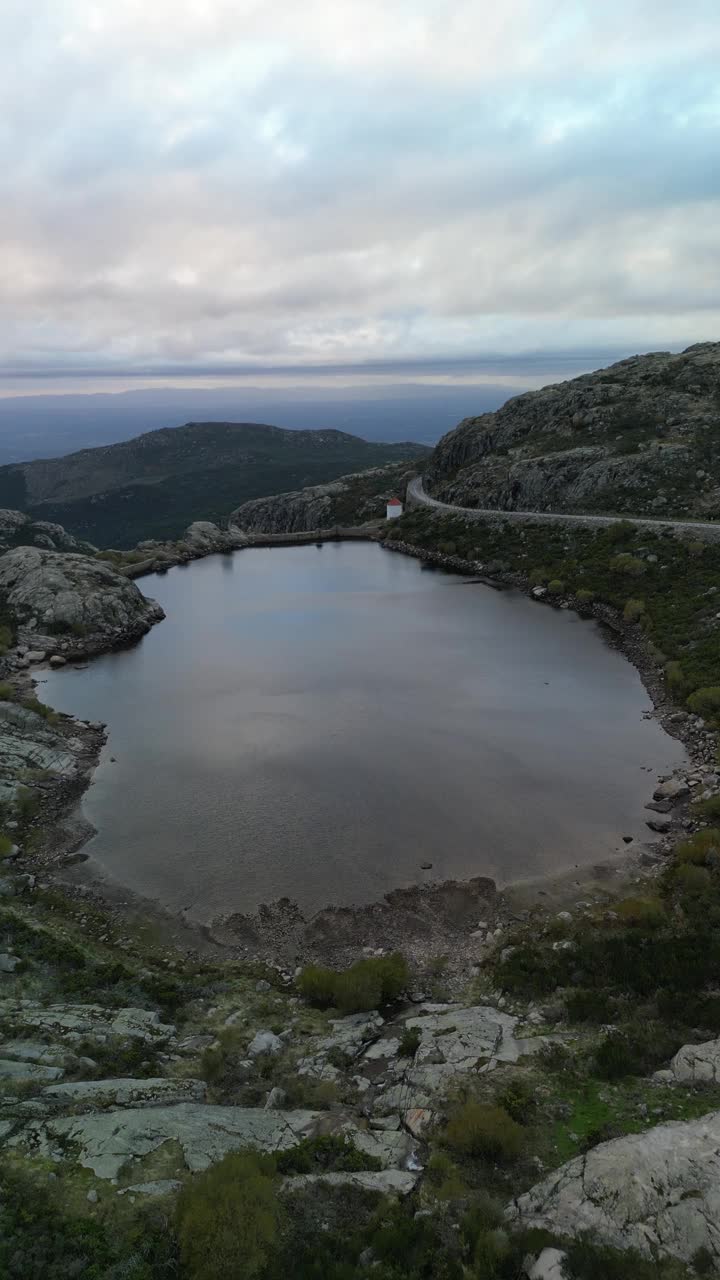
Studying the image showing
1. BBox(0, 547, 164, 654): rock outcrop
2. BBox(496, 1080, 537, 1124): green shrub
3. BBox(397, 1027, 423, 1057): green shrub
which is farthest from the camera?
BBox(0, 547, 164, 654): rock outcrop

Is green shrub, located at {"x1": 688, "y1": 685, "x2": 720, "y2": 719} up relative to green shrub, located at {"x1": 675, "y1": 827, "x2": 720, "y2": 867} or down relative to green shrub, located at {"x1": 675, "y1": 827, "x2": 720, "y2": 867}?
up

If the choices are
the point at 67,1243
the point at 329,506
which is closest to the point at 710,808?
the point at 67,1243

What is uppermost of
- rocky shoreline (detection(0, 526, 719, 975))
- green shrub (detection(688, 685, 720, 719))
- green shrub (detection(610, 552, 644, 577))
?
green shrub (detection(610, 552, 644, 577))

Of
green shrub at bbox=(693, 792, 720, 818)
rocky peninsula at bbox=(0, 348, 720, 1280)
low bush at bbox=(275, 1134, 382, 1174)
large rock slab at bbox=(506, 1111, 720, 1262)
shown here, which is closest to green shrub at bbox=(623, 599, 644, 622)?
rocky peninsula at bbox=(0, 348, 720, 1280)

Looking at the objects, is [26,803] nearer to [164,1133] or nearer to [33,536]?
[164,1133]

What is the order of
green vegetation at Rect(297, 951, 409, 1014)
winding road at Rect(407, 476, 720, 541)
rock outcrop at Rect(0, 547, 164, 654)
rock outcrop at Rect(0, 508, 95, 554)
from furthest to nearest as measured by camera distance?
rock outcrop at Rect(0, 508, 95, 554) → winding road at Rect(407, 476, 720, 541) → rock outcrop at Rect(0, 547, 164, 654) → green vegetation at Rect(297, 951, 409, 1014)

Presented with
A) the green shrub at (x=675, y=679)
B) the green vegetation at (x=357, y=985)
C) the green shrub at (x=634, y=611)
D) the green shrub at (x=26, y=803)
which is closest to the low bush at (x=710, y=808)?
the green shrub at (x=675, y=679)

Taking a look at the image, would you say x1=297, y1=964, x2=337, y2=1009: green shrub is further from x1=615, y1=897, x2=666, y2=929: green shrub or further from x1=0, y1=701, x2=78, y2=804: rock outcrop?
x1=0, y1=701, x2=78, y2=804: rock outcrop
